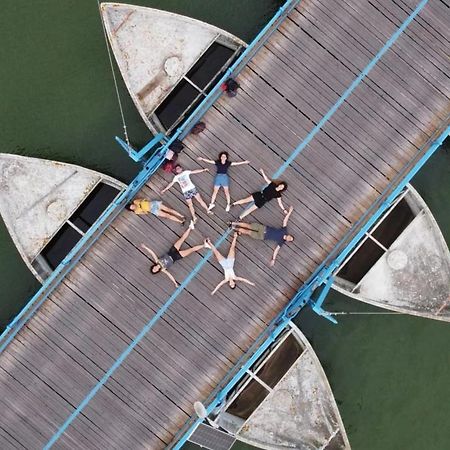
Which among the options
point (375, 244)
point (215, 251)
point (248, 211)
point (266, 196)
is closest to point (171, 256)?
point (215, 251)

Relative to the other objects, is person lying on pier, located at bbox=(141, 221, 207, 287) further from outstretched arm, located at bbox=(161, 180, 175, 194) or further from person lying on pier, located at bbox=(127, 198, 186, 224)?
outstretched arm, located at bbox=(161, 180, 175, 194)

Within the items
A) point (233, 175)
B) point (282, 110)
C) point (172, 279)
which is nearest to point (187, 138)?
point (233, 175)

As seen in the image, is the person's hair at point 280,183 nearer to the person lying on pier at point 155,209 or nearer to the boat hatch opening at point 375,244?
the person lying on pier at point 155,209

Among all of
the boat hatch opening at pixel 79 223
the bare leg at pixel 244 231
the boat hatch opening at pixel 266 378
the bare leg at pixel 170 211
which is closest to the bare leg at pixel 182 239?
the bare leg at pixel 170 211

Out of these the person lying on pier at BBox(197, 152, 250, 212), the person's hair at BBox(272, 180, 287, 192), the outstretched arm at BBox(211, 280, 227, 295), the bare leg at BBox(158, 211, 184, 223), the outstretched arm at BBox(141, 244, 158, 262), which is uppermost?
the person's hair at BBox(272, 180, 287, 192)

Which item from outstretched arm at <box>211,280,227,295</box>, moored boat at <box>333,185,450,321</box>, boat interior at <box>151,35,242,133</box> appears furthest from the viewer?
boat interior at <box>151,35,242,133</box>

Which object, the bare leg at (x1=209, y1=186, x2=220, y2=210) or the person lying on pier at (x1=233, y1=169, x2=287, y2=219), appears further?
the bare leg at (x1=209, y1=186, x2=220, y2=210)

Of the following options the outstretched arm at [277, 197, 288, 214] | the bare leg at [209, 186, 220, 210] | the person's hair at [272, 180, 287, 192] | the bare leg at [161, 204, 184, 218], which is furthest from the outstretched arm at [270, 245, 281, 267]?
the bare leg at [161, 204, 184, 218]
